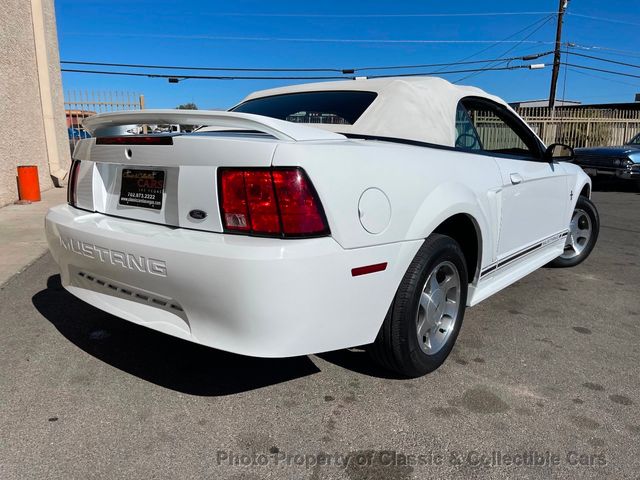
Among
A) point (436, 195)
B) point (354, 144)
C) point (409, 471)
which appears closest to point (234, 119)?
point (354, 144)

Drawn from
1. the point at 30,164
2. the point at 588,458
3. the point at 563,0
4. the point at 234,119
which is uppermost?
the point at 563,0

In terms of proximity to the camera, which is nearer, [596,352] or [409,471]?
[409,471]

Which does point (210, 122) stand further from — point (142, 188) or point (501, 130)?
point (501, 130)

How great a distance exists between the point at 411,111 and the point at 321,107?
603 mm

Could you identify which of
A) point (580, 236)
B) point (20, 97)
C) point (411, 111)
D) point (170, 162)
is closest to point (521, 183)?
point (411, 111)

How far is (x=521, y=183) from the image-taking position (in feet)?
11.7

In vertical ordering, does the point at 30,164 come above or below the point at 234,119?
below

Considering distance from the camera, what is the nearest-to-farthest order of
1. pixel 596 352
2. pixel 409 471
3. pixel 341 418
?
pixel 409 471, pixel 341 418, pixel 596 352

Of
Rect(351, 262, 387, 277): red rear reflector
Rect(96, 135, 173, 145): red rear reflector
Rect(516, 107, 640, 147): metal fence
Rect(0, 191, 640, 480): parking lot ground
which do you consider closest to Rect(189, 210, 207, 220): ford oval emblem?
Rect(96, 135, 173, 145): red rear reflector

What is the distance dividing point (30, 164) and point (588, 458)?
10879mm

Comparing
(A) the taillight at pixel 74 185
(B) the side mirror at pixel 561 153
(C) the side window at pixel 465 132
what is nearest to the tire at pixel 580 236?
(B) the side mirror at pixel 561 153

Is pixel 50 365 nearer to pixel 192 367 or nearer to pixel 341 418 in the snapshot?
pixel 192 367

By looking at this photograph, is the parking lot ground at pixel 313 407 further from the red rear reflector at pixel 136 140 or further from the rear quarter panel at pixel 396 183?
the red rear reflector at pixel 136 140

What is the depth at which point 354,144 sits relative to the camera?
7.84ft
